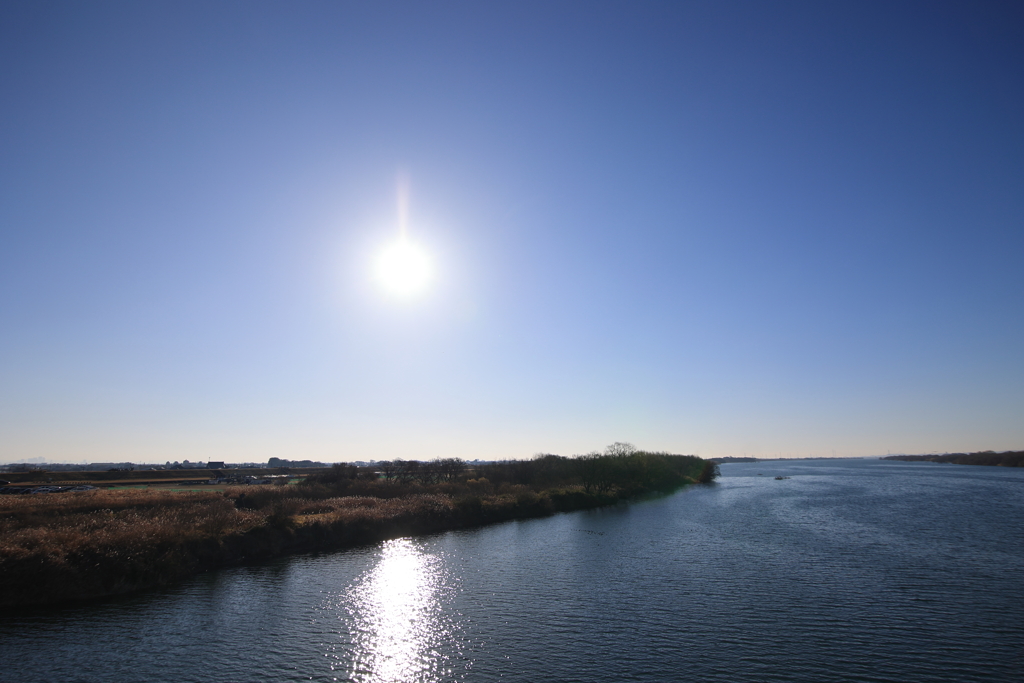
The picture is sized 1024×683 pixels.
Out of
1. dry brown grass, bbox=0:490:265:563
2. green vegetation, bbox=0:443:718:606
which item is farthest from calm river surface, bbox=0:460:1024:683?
dry brown grass, bbox=0:490:265:563

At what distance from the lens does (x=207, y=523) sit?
44.8 metres

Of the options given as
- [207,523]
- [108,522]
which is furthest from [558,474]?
[108,522]

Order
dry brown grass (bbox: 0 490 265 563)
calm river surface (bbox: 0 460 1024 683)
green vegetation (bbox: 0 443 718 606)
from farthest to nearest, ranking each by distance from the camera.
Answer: dry brown grass (bbox: 0 490 265 563), green vegetation (bbox: 0 443 718 606), calm river surface (bbox: 0 460 1024 683)

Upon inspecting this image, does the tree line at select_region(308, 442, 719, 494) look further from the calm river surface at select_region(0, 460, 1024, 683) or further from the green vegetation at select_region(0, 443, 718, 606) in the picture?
the calm river surface at select_region(0, 460, 1024, 683)

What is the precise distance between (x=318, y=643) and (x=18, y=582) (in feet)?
66.3

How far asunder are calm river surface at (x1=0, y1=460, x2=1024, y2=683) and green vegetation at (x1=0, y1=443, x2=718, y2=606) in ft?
8.91

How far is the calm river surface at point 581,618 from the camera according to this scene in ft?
69.9

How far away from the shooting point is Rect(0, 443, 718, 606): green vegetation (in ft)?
105

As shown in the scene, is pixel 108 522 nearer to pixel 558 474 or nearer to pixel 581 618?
pixel 581 618

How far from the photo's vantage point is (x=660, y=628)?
25203 mm

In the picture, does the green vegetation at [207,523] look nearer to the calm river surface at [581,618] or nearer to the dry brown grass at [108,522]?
the dry brown grass at [108,522]

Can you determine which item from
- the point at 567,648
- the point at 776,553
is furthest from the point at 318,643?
the point at 776,553

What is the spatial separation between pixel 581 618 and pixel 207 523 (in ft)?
115

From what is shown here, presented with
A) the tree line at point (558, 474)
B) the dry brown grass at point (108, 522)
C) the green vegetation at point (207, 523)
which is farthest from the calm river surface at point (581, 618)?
the tree line at point (558, 474)
